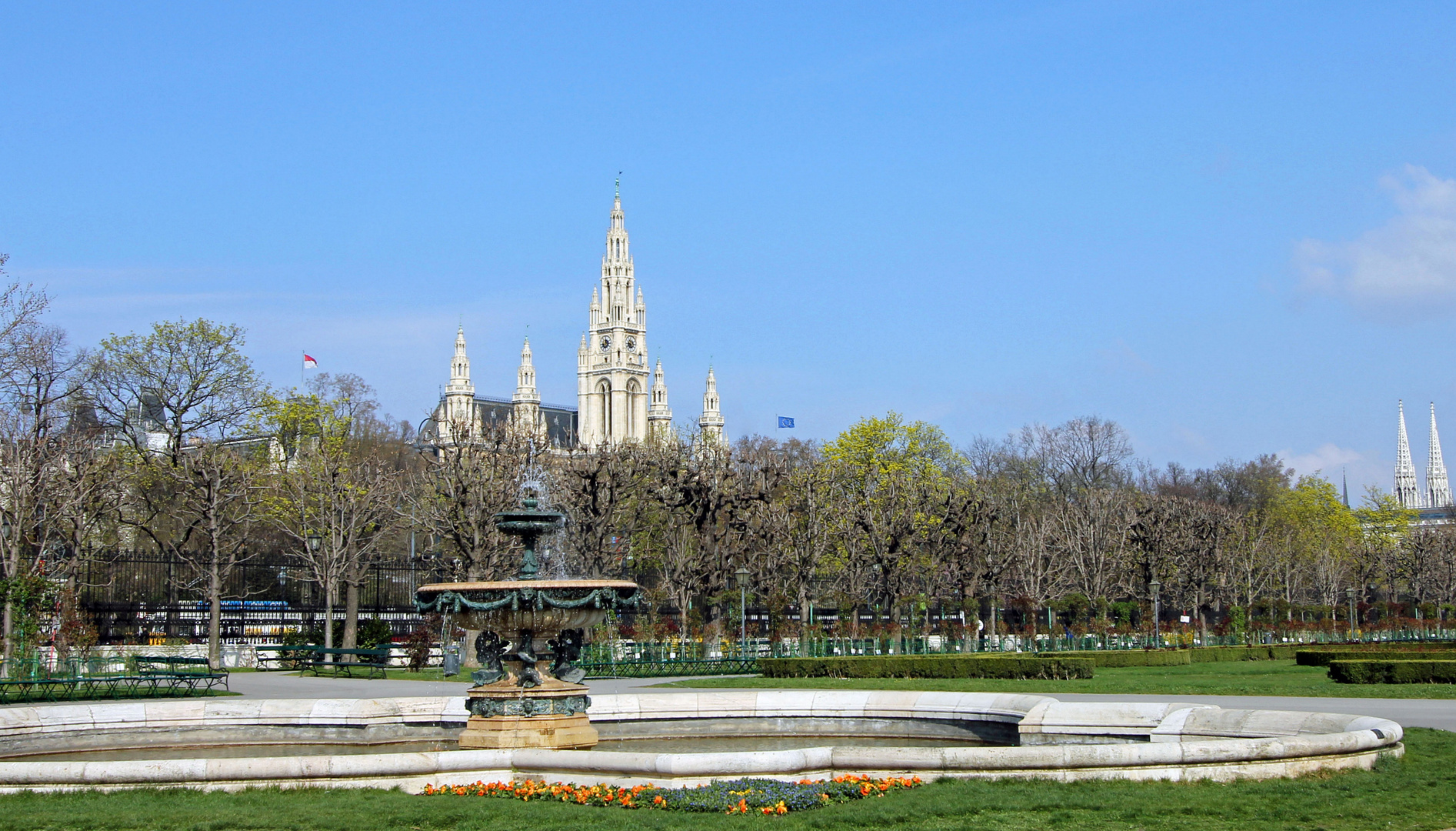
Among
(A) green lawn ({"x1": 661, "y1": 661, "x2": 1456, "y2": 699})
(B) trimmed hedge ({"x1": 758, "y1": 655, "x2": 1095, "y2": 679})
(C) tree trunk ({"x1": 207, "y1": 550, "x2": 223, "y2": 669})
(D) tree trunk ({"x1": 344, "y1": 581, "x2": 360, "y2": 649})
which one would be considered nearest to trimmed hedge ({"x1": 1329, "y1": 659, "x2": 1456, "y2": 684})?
(A) green lawn ({"x1": 661, "y1": 661, "x2": 1456, "y2": 699})

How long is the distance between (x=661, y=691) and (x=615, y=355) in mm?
139311

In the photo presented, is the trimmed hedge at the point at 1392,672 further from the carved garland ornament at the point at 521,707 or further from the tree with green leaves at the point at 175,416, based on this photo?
the tree with green leaves at the point at 175,416

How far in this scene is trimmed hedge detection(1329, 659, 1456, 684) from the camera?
26.6 meters

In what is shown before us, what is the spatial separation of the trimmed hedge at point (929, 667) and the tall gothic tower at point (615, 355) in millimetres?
130459

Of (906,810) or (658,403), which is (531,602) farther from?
(658,403)

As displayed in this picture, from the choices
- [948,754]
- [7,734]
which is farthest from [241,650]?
[948,754]

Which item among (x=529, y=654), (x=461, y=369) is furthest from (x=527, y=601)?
(x=461, y=369)

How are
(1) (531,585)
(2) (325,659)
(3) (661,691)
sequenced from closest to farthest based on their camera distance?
(1) (531,585) < (3) (661,691) < (2) (325,659)

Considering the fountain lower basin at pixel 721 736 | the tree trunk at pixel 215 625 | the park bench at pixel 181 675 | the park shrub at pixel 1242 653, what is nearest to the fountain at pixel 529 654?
the fountain lower basin at pixel 721 736

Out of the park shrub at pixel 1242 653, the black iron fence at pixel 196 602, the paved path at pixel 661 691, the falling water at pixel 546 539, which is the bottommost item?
the park shrub at pixel 1242 653

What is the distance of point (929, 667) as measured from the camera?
30.4 metres

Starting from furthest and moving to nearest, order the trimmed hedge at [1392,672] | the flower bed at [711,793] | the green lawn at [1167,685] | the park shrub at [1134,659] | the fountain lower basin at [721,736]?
the park shrub at [1134,659], the trimmed hedge at [1392,672], the green lawn at [1167,685], the fountain lower basin at [721,736], the flower bed at [711,793]

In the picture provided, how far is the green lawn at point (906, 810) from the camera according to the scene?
940 centimetres

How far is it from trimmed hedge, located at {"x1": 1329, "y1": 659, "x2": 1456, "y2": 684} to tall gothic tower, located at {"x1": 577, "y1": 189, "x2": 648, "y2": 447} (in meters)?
136
